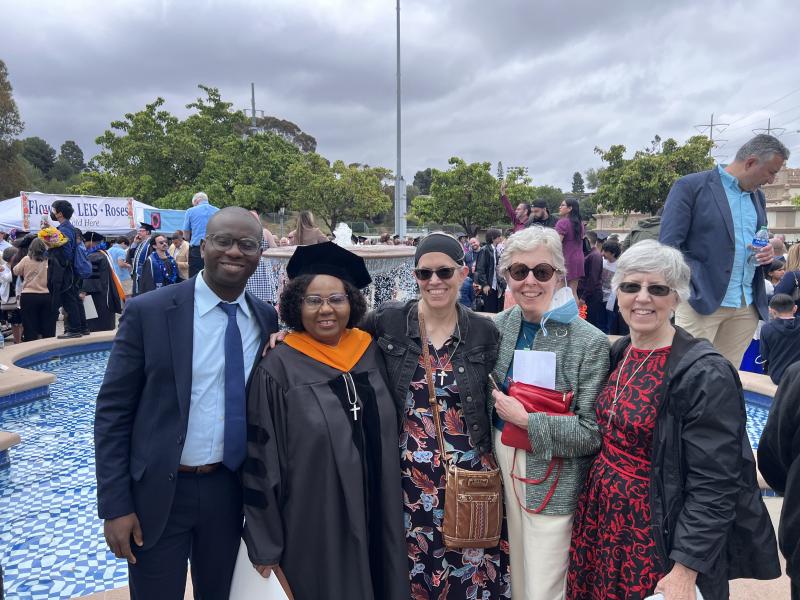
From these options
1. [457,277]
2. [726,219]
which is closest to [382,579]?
[457,277]

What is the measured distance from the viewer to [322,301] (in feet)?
7.09

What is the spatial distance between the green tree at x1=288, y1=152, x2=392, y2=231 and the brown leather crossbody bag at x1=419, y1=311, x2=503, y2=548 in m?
31.0

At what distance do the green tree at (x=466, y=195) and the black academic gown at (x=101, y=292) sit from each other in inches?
1208

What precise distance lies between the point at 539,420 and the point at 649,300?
62cm

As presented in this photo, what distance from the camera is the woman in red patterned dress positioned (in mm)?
1705

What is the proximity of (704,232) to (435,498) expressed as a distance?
2.48 metres

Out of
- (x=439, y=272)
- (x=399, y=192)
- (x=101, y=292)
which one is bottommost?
(x=101, y=292)

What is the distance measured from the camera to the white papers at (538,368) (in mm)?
2109

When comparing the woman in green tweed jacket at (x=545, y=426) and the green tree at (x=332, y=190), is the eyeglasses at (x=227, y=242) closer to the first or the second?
the woman in green tweed jacket at (x=545, y=426)

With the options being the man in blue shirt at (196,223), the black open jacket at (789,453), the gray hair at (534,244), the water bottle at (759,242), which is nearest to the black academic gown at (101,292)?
the man in blue shirt at (196,223)

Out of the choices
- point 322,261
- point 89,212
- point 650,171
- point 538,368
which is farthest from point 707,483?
point 650,171

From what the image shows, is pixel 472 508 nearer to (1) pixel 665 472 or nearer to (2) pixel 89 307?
(1) pixel 665 472

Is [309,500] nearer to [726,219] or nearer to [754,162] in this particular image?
[726,219]

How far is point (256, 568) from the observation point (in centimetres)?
198
